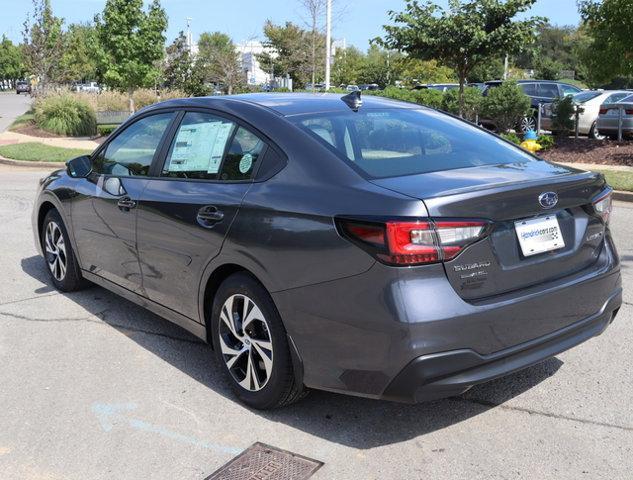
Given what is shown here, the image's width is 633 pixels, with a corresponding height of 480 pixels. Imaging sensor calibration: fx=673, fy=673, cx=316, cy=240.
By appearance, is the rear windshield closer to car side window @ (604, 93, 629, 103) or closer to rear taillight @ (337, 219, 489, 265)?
rear taillight @ (337, 219, 489, 265)

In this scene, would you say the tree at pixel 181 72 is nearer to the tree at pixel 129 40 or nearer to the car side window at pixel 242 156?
the tree at pixel 129 40

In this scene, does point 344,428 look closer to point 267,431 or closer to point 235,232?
point 267,431

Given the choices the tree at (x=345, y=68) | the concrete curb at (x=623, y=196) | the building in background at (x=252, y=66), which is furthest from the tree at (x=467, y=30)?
the tree at (x=345, y=68)

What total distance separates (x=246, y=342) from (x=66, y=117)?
2232 cm

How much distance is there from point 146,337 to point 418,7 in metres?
15.0

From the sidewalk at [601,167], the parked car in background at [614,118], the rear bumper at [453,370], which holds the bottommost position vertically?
the sidewalk at [601,167]

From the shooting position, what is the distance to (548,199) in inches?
128

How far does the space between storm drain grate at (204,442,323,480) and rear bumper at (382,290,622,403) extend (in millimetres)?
520

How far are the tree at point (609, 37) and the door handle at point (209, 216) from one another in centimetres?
1242

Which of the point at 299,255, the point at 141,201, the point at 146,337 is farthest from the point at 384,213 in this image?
the point at 146,337

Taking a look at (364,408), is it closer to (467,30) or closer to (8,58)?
(467,30)

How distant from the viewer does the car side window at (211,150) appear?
374 centimetres

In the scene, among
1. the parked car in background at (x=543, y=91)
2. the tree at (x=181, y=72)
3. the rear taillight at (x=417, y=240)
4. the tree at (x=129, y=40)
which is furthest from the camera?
the tree at (x=181, y=72)

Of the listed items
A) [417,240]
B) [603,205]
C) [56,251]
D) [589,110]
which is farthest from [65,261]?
[589,110]
